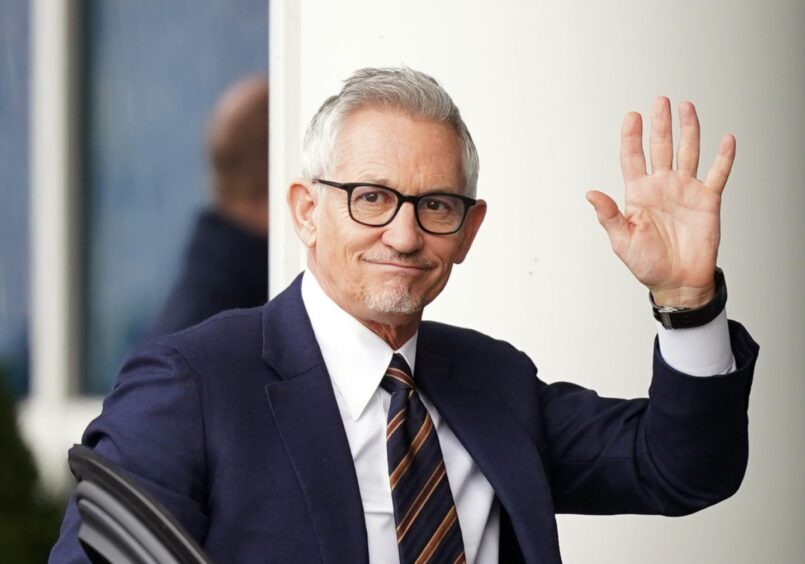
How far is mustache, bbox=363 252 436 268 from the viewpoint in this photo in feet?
8.15

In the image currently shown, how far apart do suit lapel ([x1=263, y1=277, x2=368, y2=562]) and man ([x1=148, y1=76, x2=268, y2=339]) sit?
92.0 inches

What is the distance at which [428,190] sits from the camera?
251 centimetres

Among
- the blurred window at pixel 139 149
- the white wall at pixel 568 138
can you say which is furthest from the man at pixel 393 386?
the blurred window at pixel 139 149

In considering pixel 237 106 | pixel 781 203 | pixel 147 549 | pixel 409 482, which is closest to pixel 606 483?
pixel 409 482

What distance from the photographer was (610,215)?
248 cm

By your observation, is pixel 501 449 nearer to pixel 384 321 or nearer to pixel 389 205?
pixel 384 321

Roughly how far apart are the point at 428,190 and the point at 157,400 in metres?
0.61

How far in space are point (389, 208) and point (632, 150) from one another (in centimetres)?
44

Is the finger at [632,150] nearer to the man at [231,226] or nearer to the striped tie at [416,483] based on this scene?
the striped tie at [416,483]

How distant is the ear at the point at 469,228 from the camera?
8.53ft

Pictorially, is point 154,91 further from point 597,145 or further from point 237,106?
point 597,145

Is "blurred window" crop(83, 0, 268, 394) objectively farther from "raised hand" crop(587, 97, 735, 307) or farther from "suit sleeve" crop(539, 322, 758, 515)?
"raised hand" crop(587, 97, 735, 307)

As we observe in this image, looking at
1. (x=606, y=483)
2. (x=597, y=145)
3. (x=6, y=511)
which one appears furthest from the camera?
(x=6, y=511)

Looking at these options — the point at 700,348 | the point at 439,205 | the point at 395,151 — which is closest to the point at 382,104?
the point at 395,151
